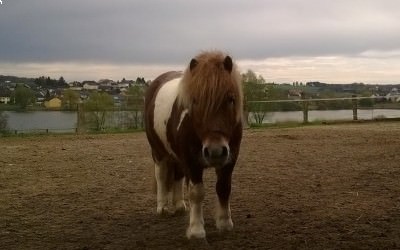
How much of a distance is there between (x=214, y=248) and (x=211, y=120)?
1177 mm

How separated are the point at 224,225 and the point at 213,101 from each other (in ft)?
4.69

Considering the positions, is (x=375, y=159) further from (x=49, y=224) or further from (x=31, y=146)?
(x=31, y=146)

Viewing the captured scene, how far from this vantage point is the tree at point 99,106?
2036 centimetres

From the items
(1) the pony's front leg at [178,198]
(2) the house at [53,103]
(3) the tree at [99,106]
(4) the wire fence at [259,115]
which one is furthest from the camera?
(2) the house at [53,103]

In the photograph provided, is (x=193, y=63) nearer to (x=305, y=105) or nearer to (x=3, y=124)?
(x=3, y=124)

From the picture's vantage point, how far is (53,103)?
69.7 ft

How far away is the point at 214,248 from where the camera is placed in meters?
4.41

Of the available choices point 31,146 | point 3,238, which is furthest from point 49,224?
point 31,146

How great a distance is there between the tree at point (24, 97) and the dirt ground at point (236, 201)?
28.4 feet

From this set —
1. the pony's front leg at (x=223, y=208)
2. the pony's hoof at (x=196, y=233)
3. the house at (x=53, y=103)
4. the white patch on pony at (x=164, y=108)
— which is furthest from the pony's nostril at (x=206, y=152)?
the house at (x=53, y=103)

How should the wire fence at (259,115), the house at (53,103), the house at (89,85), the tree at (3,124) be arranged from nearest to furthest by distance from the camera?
the tree at (3,124) < the wire fence at (259,115) < the house at (53,103) < the house at (89,85)

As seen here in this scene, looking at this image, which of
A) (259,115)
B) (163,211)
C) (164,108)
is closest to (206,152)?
(164,108)

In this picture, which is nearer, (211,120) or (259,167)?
(211,120)

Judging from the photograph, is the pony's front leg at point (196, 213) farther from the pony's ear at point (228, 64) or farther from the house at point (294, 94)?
the house at point (294, 94)
